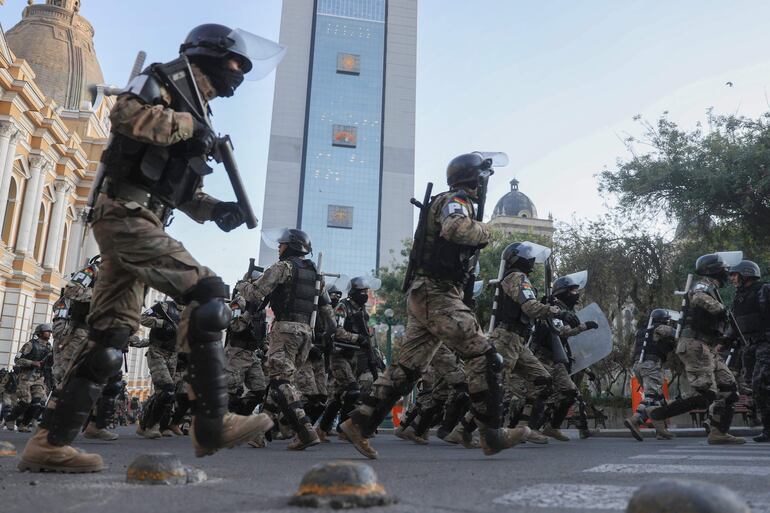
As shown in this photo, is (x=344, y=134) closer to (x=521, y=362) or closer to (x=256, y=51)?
(x=521, y=362)

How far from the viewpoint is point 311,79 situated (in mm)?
87438

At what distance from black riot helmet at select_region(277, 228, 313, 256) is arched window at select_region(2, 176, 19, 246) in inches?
1121

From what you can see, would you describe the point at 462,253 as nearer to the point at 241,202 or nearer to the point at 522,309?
the point at 241,202

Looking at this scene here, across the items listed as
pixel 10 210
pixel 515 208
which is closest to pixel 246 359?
pixel 10 210

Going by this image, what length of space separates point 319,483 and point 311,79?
8888cm

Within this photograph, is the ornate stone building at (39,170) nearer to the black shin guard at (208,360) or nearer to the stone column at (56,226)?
the stone column at (56,226)

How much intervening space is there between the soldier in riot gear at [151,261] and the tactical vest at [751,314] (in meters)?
6.66

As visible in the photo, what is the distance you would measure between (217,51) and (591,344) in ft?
29.8

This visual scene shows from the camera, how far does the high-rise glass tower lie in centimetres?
8475

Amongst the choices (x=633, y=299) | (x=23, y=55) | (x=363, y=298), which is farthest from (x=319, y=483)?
(x=23, y=55)

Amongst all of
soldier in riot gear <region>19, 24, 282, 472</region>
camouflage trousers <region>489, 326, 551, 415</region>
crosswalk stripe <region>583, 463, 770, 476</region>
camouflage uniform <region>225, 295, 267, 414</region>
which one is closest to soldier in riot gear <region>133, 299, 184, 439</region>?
camouflage uniform <region>225, 295, 267, 414</region>

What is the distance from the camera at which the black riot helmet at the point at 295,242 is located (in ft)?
23.6

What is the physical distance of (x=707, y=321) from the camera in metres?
7.96

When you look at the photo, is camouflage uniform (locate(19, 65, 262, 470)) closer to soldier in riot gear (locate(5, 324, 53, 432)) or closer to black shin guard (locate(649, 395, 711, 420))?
black shin guard (locate(649, 395, 711, 420))
